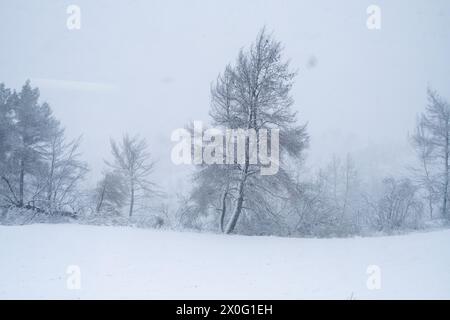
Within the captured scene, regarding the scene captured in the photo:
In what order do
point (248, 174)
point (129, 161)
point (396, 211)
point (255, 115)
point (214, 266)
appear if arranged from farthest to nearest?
point (129, 161), point (396, 211), point (248, 174), point (255, 115), point (214, 266)

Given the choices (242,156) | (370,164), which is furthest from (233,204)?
(370,164)

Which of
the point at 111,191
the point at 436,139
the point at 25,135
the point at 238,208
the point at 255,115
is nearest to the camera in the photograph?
the point at 255,115

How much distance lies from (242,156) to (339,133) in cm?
7608

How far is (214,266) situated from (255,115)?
7.94 m

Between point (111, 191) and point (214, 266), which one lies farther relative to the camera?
point (111, 191)

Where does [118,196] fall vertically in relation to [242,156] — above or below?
below

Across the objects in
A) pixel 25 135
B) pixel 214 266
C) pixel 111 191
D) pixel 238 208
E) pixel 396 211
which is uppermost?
pixel 25 135

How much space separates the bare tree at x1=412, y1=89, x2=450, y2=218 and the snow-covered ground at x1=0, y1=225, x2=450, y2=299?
12948 millimetres

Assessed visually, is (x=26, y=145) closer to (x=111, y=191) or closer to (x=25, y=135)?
(x=25, y=135)

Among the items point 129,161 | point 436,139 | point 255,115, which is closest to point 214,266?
point 255,115

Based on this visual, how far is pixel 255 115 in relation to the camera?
13930 millimetres

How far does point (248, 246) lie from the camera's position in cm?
1080

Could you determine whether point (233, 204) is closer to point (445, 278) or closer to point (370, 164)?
point (445, 278)

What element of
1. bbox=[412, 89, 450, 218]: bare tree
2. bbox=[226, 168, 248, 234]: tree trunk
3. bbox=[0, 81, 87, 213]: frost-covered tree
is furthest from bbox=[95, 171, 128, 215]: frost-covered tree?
bbox=[412, 89, 450, 218]: bare tree
